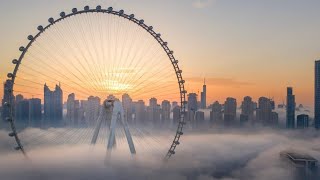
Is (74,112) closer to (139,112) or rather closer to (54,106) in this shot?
(54,106)

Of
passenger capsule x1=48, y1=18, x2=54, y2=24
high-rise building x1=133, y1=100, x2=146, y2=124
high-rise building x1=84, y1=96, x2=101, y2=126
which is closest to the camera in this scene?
passenger capsule x1=48, y1=18, x2=54, y2=24

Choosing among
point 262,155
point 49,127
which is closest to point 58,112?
point 49,127

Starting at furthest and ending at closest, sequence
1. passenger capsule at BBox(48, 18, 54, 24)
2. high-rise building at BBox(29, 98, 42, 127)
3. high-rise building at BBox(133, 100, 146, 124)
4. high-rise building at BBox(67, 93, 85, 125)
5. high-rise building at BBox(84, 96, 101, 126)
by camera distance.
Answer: high-rise building at BBox(133, 100, 146, 124) → high-rise building at BBox(29, 98, 42, 127) → high-rise building at BBox(67, 93, 85, 125) → high-rise building at BBox(84, 96, 101, 126) → passenger capsule at BBox(48, 18, 54, 24)

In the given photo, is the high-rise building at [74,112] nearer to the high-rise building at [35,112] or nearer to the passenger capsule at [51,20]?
the high-rise building at [35,112]

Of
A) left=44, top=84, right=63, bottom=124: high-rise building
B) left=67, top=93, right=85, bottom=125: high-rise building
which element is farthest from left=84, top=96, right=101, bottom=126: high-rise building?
left=44, top=84, right=63, bottom=124: high-rise building

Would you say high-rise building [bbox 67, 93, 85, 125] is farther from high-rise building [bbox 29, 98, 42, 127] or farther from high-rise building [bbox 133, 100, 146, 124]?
high-rise building [bbox 133, 100, 146, 124]

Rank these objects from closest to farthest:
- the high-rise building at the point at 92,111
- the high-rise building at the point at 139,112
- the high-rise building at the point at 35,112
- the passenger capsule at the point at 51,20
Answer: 1. the passenger capsule at the point at 51,20
2. the high-rise building at the point at 92,111
3. the high-rise building at the point at 35,112
4. the high-rise building at the point at 139,112

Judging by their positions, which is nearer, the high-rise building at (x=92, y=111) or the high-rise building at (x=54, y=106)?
the high-rise building at (x=92, y=111)

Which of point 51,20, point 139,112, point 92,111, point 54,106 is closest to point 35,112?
point 54,106

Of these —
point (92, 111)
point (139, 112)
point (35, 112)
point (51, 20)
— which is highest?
point (51, 20)

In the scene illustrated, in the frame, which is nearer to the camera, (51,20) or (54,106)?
(51,20)

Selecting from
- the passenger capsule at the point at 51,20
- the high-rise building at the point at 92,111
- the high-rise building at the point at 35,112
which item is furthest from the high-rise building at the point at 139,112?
the passenger capsule at the point at 51,20
